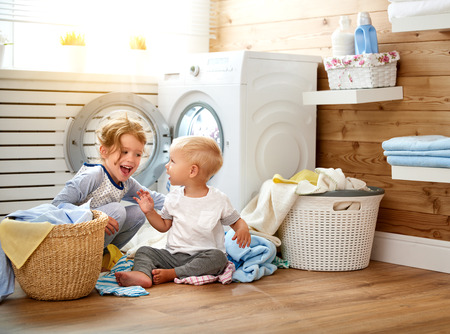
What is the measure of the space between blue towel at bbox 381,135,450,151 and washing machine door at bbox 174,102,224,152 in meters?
0.86

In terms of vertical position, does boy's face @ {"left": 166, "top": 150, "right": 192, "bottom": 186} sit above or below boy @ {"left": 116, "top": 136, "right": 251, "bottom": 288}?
above

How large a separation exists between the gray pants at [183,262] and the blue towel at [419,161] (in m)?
0.74

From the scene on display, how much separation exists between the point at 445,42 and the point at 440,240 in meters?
0.80

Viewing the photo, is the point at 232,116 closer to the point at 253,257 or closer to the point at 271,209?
the point at 271,209

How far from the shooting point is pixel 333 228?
2.54m

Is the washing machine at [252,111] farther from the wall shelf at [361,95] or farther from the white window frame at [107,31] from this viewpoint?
the white window frame at [107,31]

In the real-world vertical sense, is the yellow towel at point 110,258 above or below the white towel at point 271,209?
below

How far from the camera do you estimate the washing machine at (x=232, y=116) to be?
2.78 m

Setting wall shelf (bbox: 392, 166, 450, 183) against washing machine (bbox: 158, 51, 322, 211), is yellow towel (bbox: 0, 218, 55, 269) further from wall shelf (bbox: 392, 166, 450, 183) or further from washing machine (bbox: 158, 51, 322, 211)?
wall shelf (bbox: 392, 166, 450, 183)

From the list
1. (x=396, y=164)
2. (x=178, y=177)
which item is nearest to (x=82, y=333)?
(x=178, y=177)

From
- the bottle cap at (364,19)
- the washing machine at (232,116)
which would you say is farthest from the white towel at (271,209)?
the bottle cap at (364,19)

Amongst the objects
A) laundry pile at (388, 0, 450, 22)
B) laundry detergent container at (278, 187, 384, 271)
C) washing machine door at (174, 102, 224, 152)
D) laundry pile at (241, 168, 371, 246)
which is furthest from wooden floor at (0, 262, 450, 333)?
laundry pile at (388, 0, 450, 22)

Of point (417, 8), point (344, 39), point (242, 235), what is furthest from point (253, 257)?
point (417, 8)

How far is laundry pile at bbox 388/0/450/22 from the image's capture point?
7.56 feet
